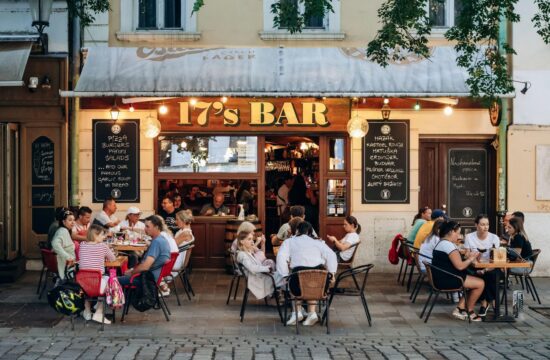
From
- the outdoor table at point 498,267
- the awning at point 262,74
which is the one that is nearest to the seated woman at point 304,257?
the outdoor table at point 498,267

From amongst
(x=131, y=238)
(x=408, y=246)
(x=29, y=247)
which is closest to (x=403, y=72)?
(x=408, y=246)

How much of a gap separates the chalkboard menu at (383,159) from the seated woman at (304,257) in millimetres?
5002

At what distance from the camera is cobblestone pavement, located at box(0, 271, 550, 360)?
31.3ft

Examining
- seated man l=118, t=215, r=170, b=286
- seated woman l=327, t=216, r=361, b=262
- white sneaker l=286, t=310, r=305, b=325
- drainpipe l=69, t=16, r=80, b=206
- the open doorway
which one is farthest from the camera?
the open doorway

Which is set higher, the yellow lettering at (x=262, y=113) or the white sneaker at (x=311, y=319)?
the yellow lettering at (x=262, y=113)

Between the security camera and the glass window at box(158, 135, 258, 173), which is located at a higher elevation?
the security camera

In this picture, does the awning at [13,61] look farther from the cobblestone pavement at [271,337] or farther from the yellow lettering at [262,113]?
the yellow lettering at [262,113]

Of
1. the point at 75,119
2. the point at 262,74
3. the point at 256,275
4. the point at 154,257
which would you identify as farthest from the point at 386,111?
the point at 154,257

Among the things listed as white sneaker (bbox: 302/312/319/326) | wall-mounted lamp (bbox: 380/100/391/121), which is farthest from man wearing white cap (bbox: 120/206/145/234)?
wall-mounted lamp (bbox: 380/100/391/121)

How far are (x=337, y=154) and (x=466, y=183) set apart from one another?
255 centimetres

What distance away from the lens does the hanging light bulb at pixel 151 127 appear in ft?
49.7

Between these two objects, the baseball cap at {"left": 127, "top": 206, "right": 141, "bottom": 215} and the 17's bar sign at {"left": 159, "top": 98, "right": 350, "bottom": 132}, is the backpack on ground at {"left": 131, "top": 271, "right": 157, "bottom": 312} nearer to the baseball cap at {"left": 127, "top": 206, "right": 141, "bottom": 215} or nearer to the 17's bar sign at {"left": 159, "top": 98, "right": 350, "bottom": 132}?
the baseball cap at {"left": 127, "top": 206, "right": 141, "bottom": 215}

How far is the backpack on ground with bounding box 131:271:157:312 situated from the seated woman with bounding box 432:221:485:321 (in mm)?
3723

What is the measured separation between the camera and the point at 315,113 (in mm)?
15789
